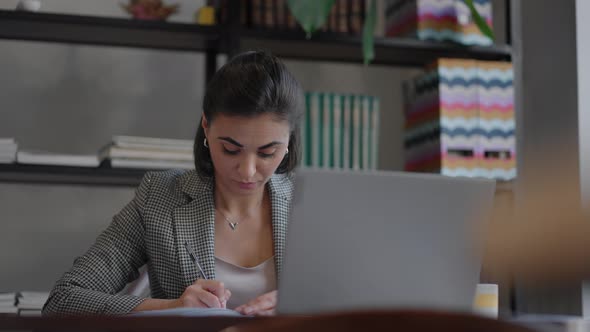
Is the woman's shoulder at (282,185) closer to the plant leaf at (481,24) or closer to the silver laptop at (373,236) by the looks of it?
the silver laptop at (373,236)

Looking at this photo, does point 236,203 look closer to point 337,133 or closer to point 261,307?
point 261,307

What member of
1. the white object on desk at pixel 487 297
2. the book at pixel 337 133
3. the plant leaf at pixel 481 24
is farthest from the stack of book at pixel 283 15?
the white object on desk at pixel 487 297

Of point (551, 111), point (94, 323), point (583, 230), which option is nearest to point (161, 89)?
point (551, 111)

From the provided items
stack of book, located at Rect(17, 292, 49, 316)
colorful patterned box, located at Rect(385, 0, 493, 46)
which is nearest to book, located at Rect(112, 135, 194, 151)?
stack of book, located at Rect(17, 292, 49, 316)

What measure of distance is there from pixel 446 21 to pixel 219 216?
1.25 meters

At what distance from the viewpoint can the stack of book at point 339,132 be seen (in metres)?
2.52

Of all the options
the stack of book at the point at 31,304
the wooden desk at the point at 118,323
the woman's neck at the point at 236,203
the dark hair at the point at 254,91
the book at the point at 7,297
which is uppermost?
the dark hair at the point at 254,91

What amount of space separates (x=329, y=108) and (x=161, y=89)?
61cm

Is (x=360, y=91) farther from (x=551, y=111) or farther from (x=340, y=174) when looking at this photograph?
(x=340, y=174)

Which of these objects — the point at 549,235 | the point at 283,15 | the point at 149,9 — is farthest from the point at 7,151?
the point at 549,235

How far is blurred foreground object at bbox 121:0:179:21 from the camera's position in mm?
2494

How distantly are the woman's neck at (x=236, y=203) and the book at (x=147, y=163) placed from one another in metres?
0.55

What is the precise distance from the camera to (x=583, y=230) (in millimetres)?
452

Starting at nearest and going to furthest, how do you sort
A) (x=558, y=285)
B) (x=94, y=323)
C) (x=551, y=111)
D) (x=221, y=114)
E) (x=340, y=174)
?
(x=558, y=285) < (x=94, y=323) < (x=340, y=174) < (x=551, y=111) < (x=221, y=114)
